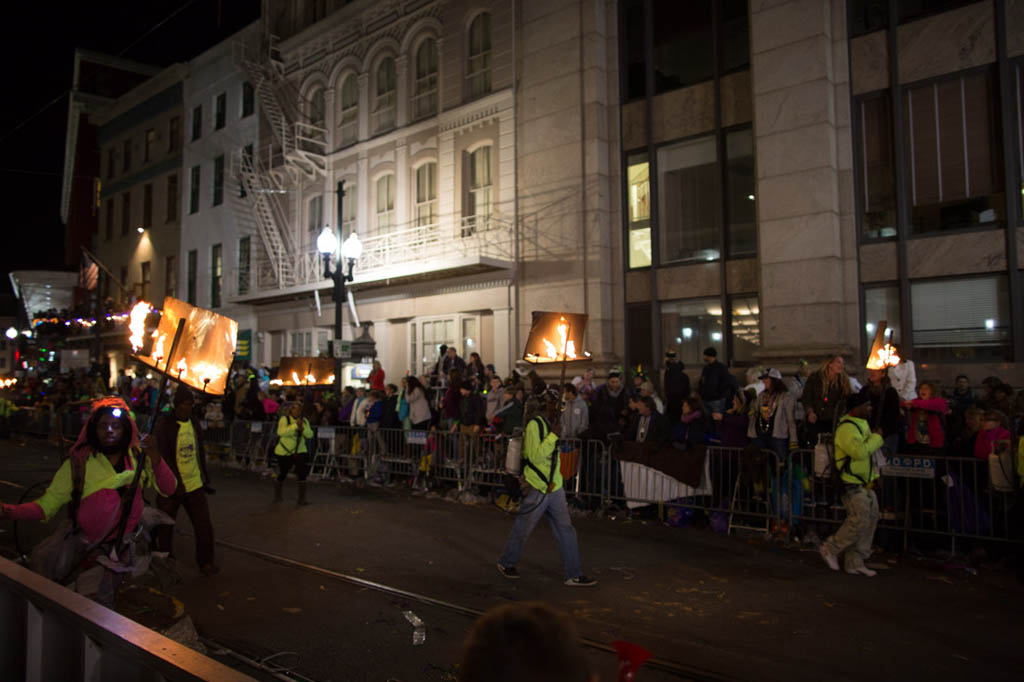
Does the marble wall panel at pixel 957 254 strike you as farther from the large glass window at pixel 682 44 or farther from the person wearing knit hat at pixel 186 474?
the person wearing knit hat at pixel 186 474

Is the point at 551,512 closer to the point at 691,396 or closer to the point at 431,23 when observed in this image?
the point at 691,396

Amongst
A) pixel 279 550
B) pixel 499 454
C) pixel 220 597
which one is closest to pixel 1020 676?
pixel 220 597

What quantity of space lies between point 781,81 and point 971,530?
8.92 meters

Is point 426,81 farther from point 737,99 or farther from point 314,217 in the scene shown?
point 737,99

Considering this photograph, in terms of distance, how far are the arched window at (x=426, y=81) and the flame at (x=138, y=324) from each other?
1498 cm

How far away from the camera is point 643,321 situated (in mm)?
16328

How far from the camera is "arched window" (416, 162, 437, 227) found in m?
20.6

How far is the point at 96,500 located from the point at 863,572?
7.18m

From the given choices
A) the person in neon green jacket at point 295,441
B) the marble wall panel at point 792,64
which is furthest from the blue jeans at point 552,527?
the marble wall panel at point 792,64

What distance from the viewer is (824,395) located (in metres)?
9.73

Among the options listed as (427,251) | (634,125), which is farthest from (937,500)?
(427,251)

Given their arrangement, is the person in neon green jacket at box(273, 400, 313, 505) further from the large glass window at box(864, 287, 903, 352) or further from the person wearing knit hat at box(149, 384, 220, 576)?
the large glass window at box(864, 287, 903, 352)

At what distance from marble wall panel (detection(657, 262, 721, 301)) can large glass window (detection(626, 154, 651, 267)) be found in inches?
26.1

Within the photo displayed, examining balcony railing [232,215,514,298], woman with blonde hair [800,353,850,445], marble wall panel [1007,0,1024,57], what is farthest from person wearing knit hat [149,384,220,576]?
marble wall panel [1007,0,1024,57]
